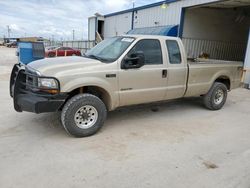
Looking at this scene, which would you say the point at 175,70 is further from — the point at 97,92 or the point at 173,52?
the point at 97,92

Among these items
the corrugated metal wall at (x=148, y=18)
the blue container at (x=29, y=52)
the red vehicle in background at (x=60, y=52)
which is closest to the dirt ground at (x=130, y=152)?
the blue container at (x=29, y=52)

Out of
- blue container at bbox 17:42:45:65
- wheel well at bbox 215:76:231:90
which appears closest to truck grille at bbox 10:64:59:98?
wheel well at bbox 215:76:231:90

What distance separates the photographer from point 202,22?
1533cm

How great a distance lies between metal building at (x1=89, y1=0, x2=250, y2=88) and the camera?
46.4 feet

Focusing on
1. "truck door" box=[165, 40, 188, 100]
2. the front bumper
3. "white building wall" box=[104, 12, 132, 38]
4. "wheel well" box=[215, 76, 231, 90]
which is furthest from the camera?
"white building wall" box=[104, 12, 132, 38]

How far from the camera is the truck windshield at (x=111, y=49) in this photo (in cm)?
466

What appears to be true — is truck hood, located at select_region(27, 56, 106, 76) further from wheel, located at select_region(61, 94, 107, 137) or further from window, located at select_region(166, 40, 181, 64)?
window, located at select_region(166, 40, 181, 64)

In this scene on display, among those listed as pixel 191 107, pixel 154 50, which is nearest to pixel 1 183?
pixel 154 50

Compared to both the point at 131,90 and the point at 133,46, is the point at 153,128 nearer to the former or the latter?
the point at 131,90

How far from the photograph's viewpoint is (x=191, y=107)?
6.71m

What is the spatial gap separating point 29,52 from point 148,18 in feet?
29.3

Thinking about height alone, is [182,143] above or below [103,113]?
below

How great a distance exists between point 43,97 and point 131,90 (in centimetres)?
173

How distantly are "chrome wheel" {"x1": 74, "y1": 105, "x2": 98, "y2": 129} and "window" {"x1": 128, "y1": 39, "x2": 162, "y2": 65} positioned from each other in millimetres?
1521
